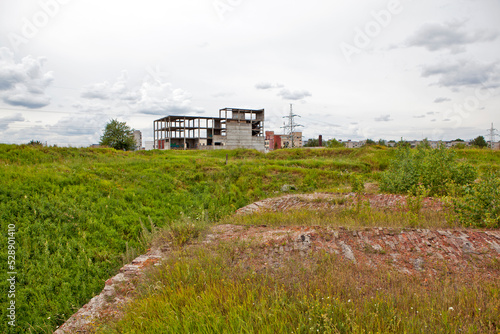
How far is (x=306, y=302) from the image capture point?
3.36 metres

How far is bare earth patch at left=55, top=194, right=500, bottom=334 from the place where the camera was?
5016 millimetres

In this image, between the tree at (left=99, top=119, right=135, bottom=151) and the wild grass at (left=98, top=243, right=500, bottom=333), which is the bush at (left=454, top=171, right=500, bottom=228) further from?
the tree at (left=99, top=119, right=135, bottom=151)

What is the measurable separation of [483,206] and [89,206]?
1161cm

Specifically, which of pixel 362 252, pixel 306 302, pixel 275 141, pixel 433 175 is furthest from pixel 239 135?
pixel 306 302

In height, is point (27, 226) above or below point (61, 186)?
below

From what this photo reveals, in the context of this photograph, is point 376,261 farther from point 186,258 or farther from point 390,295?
point 186,258

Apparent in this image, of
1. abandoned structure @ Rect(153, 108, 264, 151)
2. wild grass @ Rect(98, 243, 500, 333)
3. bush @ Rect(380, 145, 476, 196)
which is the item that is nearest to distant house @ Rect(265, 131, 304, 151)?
abandoned structure @ Rect(153, 108, 264, 151)

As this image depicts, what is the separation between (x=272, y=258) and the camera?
584 cm

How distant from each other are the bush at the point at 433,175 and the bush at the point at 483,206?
386cm

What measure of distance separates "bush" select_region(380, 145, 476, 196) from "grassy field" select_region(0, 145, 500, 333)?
4827 millimetres

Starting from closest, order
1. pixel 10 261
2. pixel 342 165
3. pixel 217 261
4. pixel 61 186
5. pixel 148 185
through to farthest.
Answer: pixel 217 261, pixel 10 261, pixel 61 186, pixel 148 185, pixel 342 165

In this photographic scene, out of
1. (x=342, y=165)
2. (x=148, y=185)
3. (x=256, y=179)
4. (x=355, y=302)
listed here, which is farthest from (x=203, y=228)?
(x=342, y=165)

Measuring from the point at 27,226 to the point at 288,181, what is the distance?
13137mm

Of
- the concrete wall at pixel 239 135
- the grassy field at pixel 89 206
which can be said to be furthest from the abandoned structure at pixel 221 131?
the grassy field at pixel 89 206
